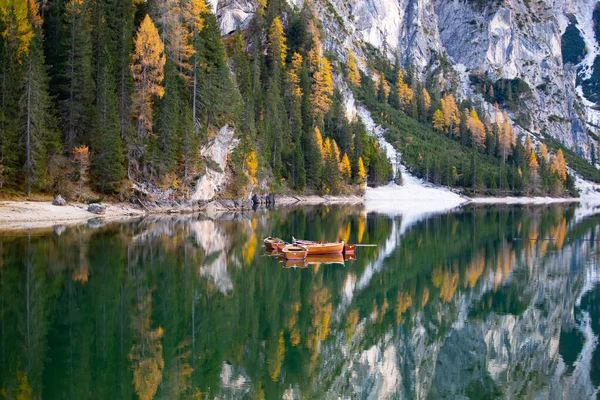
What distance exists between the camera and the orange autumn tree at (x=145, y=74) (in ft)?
189

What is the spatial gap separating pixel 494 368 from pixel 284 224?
118 feet

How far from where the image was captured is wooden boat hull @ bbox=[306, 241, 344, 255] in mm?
33156

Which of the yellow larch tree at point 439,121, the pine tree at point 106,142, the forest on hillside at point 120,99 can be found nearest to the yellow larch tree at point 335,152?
the forest on hillside at point 120,99

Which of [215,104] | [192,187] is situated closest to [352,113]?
[215,104]

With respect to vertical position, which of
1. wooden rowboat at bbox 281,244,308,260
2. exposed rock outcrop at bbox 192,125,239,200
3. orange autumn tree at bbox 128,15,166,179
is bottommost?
wooden rowboat at bbox 281,244,308,260

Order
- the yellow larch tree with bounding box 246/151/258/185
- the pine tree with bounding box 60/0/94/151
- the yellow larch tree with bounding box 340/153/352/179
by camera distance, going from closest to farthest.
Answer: the pine tree with bounding box 60/0/94/151 < the yellow larch tree with bounding box 246/151/258/185 < the yellow larch tree with bounding box 340/153/352/179

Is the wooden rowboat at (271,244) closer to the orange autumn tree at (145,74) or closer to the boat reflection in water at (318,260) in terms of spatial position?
the boat reflection in water at (318,260)

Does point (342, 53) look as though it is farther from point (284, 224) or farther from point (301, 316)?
point (301, 316)

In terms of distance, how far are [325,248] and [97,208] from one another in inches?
1001

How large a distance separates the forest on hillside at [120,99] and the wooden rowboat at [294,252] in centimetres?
2595

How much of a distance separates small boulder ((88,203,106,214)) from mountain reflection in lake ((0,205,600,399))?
13.8 m

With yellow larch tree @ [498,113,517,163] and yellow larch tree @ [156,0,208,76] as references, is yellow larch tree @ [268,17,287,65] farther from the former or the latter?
yellow larch tree @ [498,113,517,163]

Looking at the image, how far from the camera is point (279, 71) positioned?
100875mm

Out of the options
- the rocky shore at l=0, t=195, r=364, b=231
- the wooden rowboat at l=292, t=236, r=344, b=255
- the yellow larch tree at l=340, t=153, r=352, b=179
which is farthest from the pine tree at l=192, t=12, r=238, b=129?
the wooden rowboat at l=292, t=236, r=344, b=255
